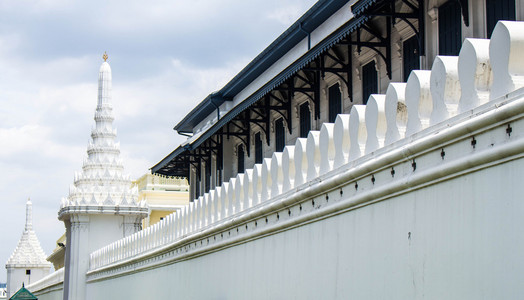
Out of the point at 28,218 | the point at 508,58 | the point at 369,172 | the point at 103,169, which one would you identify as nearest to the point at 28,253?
the point at 28,218

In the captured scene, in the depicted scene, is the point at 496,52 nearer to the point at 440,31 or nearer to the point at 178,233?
the point at 440,31

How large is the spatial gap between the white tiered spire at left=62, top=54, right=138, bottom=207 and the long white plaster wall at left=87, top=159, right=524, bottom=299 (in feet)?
74.6

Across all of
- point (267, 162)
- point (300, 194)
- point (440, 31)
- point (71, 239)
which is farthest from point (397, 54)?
point (71, 239)

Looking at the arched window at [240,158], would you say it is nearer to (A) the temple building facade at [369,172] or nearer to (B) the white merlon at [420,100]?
(A) the temple building facade at [369,172]

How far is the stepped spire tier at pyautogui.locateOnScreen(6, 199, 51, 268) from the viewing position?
81.2 metres

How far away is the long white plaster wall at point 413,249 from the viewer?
8586 mm

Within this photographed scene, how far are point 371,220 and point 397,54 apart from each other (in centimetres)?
702

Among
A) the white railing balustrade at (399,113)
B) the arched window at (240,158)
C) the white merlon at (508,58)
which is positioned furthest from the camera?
the arched window at (240,158)

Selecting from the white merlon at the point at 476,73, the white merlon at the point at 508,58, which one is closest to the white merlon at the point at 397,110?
the white merlon at the point at 476,73

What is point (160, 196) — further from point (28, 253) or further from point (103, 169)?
point (28, 253)

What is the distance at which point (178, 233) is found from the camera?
76.1 ft

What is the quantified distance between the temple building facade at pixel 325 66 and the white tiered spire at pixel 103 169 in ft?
19.6

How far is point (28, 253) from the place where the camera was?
8275 cm

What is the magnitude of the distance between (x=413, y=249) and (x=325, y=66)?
38.7ft
